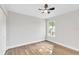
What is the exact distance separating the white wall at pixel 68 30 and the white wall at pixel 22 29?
1266mm

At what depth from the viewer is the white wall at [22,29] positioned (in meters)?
4.02

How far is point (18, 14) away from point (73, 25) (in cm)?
263

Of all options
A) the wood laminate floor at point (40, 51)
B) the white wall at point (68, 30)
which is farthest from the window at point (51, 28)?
the wood laminate floor at point (40, 51)

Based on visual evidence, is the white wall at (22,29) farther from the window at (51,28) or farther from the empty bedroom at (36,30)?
the window at (51,28)

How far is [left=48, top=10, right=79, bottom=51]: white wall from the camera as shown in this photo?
3695 mm

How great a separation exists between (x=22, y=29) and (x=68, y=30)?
2.28 m

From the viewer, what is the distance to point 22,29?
180 inches

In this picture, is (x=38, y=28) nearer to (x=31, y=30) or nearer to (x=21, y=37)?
(x=31, y=30)

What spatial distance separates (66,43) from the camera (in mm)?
4316

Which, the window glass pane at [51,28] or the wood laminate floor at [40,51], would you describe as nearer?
the wood laminate floor at [40,51]

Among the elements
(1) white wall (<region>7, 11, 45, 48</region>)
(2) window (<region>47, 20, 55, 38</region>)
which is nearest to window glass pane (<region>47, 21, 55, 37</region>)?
(2) window (<region>47, 20, 55, 38</region>)
